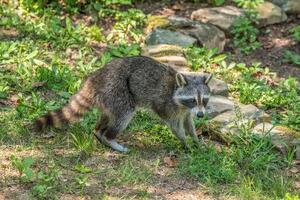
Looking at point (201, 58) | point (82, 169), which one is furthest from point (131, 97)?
point (201, 58)

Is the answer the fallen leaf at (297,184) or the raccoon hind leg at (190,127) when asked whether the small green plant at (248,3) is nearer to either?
the raccoon hind leg at (190,127)

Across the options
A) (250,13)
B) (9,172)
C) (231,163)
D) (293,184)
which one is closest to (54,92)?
(9,172)

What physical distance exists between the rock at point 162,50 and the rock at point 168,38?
0.28 m

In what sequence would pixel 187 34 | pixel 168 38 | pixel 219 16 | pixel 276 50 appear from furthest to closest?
1. pixel 219 16
2. pixel 276 50
3. pixel 187 34
4. pixel 168 38

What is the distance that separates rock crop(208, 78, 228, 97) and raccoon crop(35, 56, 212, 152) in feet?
3.04

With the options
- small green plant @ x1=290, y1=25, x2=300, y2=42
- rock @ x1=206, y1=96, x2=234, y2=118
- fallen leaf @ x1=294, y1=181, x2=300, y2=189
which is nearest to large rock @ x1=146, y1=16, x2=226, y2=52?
small green plant @ x1=290, y1=25, x2=300, y2=42

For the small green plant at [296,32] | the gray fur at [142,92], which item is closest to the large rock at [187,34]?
the small green plant at [296,32]

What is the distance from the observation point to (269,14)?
9688mm

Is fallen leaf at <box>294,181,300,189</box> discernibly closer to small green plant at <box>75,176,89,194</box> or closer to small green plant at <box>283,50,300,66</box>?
small green plant at <box>75,176,89,194</box>

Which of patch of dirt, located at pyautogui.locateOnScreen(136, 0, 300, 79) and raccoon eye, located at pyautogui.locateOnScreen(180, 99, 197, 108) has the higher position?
raccoon eye, located at pyautogui.locateOnScreen(180, 99, 197, 108)

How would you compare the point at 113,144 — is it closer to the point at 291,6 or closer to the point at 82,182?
the point at 82,182

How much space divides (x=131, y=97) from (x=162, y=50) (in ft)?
6.53

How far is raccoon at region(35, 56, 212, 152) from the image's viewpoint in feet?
19.2

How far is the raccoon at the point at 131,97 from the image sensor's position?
5844mm
